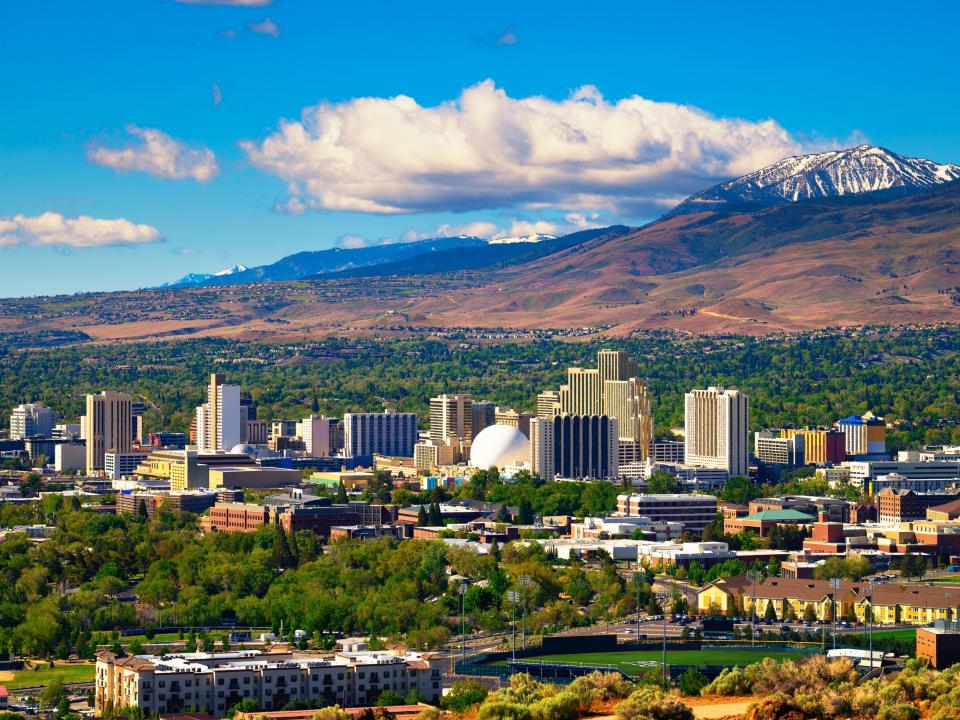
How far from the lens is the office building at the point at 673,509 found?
14425 centimetres

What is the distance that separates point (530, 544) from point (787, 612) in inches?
987

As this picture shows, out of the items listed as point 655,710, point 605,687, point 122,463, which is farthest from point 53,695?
point 122,463

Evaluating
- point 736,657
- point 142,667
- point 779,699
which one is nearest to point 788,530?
point 736,657

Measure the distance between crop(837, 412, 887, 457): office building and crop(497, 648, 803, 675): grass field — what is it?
103 metres

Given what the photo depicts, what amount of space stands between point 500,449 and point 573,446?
9244 mm

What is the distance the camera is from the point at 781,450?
190 meters

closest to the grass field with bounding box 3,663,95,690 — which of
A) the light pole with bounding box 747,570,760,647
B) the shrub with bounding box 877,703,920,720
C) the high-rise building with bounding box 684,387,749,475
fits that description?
the light pole with bounding box 747,570,760,647

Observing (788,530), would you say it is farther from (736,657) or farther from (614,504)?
(736,657)

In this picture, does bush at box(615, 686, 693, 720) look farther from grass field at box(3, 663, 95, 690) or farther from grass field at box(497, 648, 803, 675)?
grass field at box(3, 663, 95, 690)

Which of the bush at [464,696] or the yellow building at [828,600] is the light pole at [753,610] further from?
the bush at [464,696]

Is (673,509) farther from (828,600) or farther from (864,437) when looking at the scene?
(864,437)

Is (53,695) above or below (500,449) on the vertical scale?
below

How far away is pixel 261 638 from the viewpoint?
308 feet

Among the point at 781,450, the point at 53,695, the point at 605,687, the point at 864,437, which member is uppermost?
the point at 864,437
